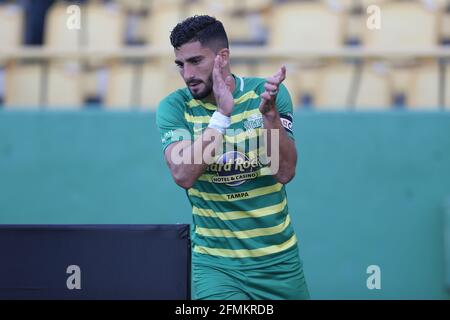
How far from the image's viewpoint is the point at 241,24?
8.03 meters

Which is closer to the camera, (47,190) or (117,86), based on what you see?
(47,190)

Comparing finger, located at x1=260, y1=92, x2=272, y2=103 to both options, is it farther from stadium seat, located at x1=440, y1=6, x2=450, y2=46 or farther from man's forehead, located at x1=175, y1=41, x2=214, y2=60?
stadium seat, located at x1=440, y1=6, x2=450, y2=46

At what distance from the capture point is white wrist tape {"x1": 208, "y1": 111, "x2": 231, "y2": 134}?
3.90m

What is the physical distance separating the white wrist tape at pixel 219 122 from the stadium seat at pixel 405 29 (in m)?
3.89

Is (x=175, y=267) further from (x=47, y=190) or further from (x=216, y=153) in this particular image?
(x=47, y=190)

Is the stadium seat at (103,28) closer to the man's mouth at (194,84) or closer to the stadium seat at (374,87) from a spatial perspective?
the stadium seat at (374,87)

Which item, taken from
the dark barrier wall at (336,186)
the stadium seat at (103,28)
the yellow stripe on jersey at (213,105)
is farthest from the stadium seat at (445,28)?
the yellow stripe on jersey at (213,105)

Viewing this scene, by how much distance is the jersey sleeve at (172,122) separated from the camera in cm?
412

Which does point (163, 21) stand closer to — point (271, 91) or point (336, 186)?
point (336, 186)

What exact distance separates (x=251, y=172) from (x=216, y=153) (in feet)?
0.74

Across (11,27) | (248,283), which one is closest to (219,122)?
(248,283)

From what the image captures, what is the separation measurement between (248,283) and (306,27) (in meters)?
4.03
